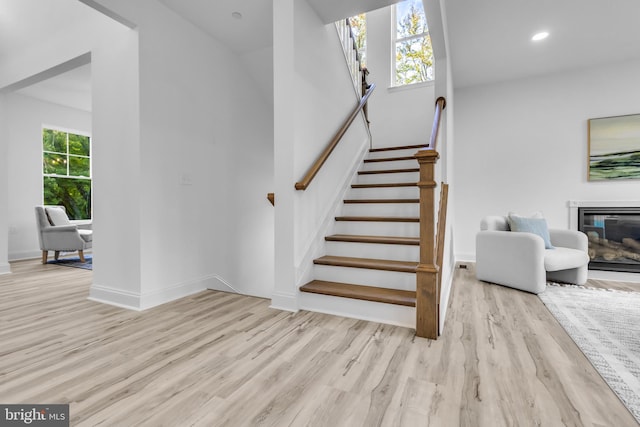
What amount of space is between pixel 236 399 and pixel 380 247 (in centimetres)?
171

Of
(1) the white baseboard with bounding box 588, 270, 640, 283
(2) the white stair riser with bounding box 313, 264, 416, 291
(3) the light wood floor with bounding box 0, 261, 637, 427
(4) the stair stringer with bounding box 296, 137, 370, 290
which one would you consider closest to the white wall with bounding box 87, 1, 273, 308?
(3) the light wood floor with bounding box 0, 261, 637, 427

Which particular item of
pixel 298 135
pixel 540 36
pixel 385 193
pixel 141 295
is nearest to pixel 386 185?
pixel 385 193

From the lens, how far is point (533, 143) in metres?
4.34

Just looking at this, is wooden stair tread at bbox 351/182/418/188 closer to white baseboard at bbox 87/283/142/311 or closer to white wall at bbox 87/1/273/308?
white wall at bbox 87/1/273/308

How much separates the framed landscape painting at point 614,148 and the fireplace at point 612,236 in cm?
46

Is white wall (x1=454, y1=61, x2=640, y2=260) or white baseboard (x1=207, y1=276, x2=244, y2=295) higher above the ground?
white wall (x1=454, y1=61, x2=640, y2=260)

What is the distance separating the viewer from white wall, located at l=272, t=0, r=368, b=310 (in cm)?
238

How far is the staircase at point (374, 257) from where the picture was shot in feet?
7.22

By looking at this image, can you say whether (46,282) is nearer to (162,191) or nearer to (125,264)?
(125,264)

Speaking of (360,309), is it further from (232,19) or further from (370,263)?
(232,19)

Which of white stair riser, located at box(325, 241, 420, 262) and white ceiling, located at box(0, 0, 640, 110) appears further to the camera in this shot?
white ceiling, located at box(0, 0, 640, 110)

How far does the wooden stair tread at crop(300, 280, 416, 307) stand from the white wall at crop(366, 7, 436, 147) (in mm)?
3286

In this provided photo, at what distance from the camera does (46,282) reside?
3.43 m

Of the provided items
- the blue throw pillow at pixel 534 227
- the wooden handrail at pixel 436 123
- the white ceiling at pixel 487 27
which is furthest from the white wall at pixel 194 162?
the blue throw pillow at pixel 534 227
